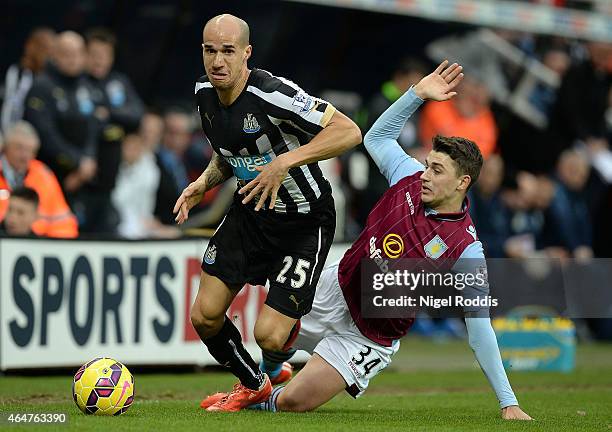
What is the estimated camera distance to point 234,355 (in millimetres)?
8094

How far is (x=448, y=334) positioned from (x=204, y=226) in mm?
4311

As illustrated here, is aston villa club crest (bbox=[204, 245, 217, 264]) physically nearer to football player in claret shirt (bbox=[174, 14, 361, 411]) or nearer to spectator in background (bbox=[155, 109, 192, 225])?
football player in claret shirt (bbox=[174, 14, 361, 411])

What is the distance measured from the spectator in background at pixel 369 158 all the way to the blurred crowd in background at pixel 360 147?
2 centimetres

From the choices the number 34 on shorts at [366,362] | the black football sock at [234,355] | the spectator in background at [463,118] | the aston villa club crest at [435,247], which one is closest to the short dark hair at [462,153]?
the aston villa club crest at [435,247]

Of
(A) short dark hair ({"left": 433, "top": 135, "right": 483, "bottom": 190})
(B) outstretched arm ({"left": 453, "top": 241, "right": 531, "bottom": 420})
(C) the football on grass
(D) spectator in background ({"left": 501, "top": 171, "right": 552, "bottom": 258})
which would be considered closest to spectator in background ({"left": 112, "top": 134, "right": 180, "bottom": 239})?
(D) spectator in background ({"left": 501, "top": 171, "right": 552, "bottom": 258})

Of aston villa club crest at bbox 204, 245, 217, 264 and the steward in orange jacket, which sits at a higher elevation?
aston villa club crest at bbox 204, 245, 217, 264

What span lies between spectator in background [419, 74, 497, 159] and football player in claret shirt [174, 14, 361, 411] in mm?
7702

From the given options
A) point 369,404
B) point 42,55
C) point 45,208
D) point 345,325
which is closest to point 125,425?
point 345,325

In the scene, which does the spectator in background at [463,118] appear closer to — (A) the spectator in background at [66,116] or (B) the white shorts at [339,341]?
(A) the spectator in background at [66,116]

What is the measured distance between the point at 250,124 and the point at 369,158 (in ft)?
25.7

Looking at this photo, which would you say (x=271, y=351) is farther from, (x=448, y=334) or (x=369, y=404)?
(x=448, y=334)

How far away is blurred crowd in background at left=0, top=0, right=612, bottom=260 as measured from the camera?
42.7 feet

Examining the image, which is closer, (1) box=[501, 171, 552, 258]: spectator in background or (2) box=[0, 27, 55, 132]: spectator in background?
(2) box=[0, 27, 55, 132]: spectator in background

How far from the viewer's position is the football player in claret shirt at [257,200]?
25.3 feet
